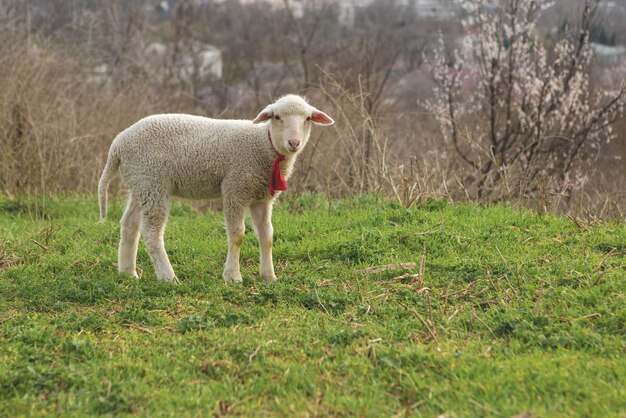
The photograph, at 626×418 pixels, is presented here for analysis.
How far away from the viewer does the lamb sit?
4.97 m

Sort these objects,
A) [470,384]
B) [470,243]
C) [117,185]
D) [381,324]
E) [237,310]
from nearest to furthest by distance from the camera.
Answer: [470,384] < [381,324] < [237,310] < [470,243] < [117,185]

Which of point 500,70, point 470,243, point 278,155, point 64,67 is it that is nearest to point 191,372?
point 278,155

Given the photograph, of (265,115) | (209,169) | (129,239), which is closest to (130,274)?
(129,239)

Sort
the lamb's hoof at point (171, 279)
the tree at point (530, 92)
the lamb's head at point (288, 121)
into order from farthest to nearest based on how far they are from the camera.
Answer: the tree at point (530, 92) → the lamb's hoof at point (171, 279) → the lamb's head at point (288, 121)

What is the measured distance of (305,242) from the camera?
229 inches

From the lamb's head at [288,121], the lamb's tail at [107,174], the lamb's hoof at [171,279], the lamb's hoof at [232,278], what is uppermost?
the lamb's head at [288,121]

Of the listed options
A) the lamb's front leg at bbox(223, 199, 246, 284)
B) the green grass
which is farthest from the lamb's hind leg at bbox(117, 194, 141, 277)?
the lamb's front leg at bbox(223, 199, 246, 284)

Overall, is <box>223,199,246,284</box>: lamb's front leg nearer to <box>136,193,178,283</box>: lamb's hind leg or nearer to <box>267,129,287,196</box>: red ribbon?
<box>267,129,287,196</box>: red ribbon

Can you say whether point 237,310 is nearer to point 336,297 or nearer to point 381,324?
point 336,297

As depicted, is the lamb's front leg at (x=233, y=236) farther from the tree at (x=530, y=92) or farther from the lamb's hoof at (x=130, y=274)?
the tree at (x=530, y=92)

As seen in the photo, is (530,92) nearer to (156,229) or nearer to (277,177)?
(277,177)

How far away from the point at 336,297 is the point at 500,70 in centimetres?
800

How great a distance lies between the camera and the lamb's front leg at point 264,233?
5062 mm

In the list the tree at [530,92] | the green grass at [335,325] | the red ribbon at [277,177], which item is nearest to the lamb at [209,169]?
the red ribbon at [277,177]
